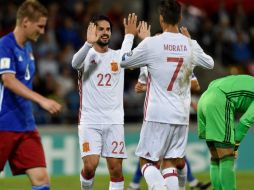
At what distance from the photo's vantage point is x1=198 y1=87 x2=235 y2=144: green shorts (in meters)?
9.04

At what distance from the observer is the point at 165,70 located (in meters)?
8.60

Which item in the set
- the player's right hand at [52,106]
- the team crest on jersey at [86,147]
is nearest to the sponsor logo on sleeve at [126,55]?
the team crest on jersey at [86,147]

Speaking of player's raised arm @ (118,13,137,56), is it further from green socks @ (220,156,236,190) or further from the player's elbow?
green socks @ (220,156,236,190)

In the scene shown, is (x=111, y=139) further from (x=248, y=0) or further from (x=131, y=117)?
(x=248, y=0)

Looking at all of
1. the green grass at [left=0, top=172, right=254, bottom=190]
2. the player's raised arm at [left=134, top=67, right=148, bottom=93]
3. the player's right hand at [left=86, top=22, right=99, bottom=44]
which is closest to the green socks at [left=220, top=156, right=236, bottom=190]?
the player's raised arm at [left=134, top=67, right=148, bottom=93]

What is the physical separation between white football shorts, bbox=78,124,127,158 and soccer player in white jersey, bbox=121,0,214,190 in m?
1.00

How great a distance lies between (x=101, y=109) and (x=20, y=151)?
1693 millimetres

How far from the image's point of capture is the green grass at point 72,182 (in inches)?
494

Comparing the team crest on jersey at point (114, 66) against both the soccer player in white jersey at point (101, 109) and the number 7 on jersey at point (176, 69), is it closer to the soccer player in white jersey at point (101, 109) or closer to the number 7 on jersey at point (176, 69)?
the soccer player in white jersey at point (101, 109)

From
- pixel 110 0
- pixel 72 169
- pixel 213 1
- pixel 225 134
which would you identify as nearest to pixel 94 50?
pixel 225 134

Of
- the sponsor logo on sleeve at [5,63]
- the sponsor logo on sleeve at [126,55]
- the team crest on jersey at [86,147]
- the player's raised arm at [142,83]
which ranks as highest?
the sponsor logo on sleeve at [126,55]

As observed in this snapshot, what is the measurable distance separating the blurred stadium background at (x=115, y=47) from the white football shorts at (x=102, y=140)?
15.1ft

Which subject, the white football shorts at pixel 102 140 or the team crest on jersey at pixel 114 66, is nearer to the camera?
the white football shorts at pixel 102 140

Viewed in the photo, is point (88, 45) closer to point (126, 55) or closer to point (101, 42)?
point (101, 42)
